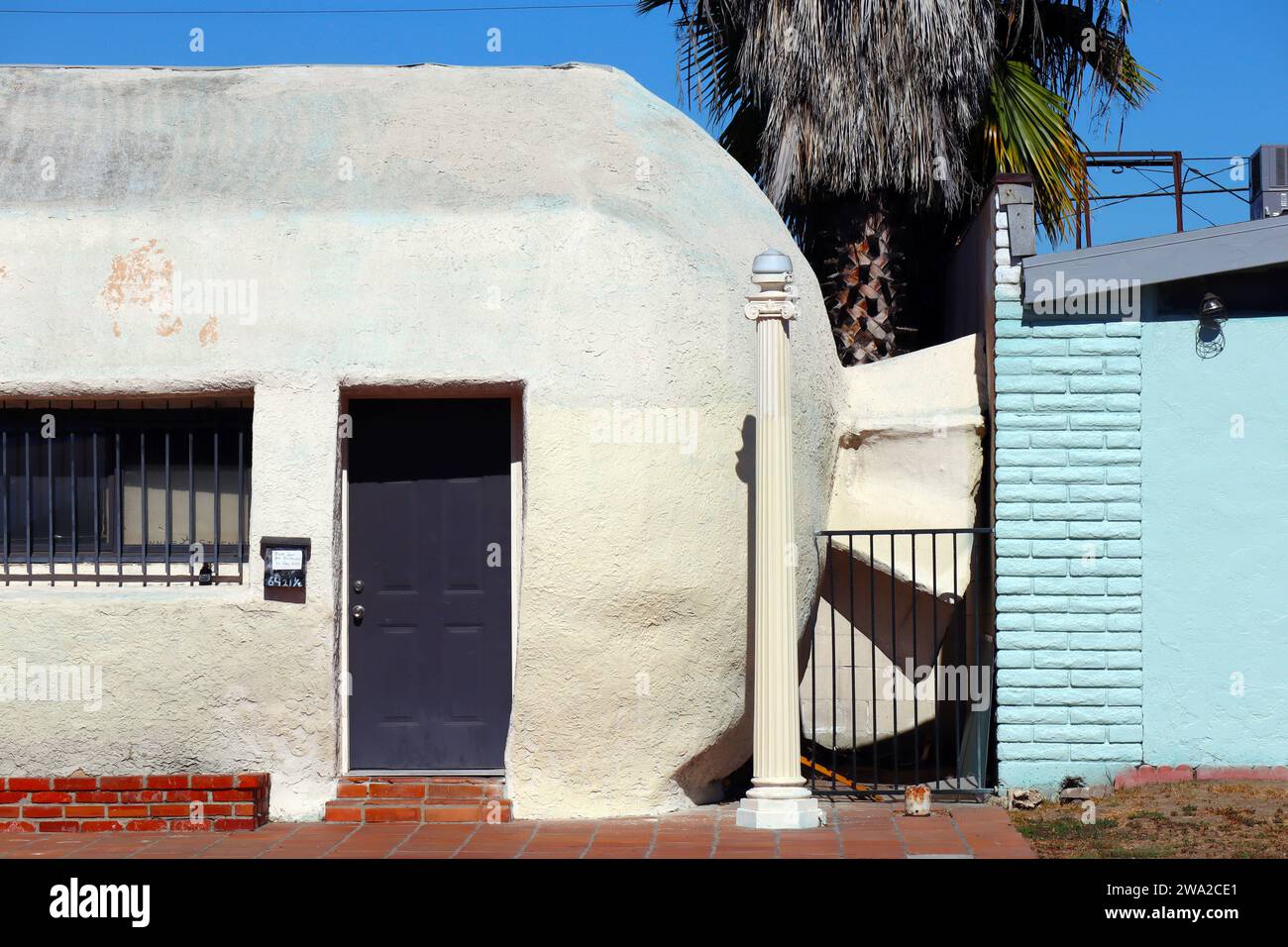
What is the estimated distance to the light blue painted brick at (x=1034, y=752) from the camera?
912 cm

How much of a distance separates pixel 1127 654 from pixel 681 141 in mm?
4102

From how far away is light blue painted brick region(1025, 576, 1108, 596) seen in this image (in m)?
9.14

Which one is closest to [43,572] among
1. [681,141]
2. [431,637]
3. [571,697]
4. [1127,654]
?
[431,637]

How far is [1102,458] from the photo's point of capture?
362 inches

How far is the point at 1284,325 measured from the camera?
29.9 feet

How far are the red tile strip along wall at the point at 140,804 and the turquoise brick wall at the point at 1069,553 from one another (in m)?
4.33

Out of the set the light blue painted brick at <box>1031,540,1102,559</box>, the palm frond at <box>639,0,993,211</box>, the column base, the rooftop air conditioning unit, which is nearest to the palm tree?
the palm frond at <box>639,0,993,211</box>

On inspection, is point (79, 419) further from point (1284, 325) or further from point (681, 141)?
point (1284, 325)

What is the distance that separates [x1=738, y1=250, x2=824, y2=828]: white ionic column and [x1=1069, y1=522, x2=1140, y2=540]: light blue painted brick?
5.89ft

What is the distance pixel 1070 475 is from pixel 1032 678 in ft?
3.92

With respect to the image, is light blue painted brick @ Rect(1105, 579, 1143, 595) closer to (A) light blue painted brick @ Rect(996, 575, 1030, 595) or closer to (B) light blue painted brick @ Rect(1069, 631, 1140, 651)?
(B) light blue painted brick @ Rect(1069, 631, 1140, 651)

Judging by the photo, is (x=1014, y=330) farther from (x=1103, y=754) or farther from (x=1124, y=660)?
(x=1103, y=754)

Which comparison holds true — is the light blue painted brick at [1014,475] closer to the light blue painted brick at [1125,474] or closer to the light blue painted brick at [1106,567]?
the light blue painted brick at [1125,474]

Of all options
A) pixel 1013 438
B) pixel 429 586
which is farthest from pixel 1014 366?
pixel 429 586
